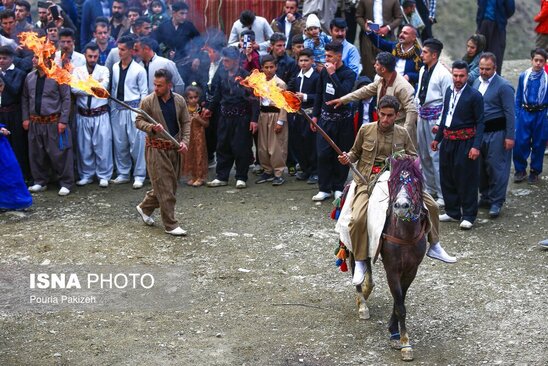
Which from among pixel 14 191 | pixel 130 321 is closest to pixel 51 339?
pixel 130 321

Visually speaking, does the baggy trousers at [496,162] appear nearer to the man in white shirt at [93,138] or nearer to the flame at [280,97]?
the flame at [280,97]

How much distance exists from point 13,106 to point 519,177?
7.30m

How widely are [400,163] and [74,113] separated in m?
6.92

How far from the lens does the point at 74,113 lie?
13.0 metres

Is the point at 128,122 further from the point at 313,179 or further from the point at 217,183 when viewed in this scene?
the point at 313,179

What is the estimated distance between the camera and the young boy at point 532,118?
1233 centimetres

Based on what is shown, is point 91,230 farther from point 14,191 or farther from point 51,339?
point 51,339

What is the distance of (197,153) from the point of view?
12906 millimetres

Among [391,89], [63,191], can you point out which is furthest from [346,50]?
[63,191]

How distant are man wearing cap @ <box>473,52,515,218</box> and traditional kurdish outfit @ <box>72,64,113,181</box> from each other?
530cm

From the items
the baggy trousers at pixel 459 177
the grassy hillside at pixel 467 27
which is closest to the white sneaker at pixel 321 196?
the baggy trousers at pixel 459 177

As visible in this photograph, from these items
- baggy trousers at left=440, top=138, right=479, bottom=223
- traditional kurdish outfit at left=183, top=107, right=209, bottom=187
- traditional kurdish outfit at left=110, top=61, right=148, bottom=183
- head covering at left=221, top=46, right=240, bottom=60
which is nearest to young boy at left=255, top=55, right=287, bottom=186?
head covering at left=221, top=46, right=240, bottom=60

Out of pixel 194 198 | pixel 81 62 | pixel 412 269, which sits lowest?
pixel 194 198

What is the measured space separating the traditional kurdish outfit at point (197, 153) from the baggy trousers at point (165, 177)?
2141mm
